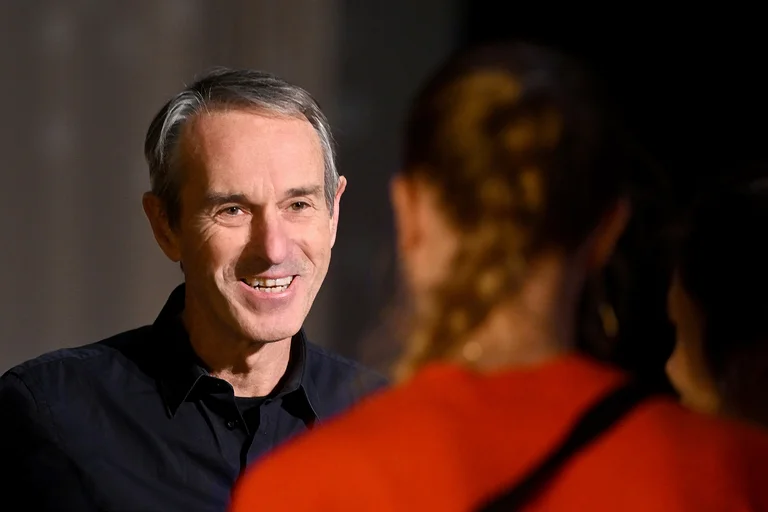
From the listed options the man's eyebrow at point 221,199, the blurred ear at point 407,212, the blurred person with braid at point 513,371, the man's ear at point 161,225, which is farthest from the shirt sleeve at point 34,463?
the blurred ear at point 407,212

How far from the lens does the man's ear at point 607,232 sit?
111 centimetres

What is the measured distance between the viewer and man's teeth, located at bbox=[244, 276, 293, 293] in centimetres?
180

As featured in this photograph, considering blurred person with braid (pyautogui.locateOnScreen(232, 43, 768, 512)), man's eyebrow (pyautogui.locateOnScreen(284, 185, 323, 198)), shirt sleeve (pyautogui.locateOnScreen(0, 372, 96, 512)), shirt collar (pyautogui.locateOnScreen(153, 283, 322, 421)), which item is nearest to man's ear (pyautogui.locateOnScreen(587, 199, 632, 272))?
blurred person with braid (pyautogui.locateOnScreen(232, 43, 768, 512))

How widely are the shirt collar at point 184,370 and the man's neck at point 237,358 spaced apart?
0.05 feet

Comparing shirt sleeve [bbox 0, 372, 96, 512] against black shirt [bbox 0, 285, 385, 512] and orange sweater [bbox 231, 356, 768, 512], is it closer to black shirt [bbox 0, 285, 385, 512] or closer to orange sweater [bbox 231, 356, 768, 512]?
black shirt [bbox 0, 285, 385, 512]

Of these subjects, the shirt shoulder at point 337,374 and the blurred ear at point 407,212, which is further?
the shirt shoulder at point 337,374

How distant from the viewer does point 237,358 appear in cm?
184

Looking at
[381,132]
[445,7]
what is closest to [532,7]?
[445,7]

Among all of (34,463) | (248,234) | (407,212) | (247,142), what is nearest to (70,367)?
(34,463)

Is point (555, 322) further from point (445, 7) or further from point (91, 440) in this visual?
point (445, 7)

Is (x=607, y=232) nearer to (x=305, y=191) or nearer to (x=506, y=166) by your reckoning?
(x=506, y=166)

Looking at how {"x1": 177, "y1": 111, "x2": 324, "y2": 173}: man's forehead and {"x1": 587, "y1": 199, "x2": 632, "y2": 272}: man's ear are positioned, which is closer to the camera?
{"x1": 587, "y1": 199, "x2": 632, "y2": 272}: man's ear

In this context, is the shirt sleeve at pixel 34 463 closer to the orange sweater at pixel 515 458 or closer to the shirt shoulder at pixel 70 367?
the shirt shoulder at pixel 70 367

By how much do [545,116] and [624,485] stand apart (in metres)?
0.36
